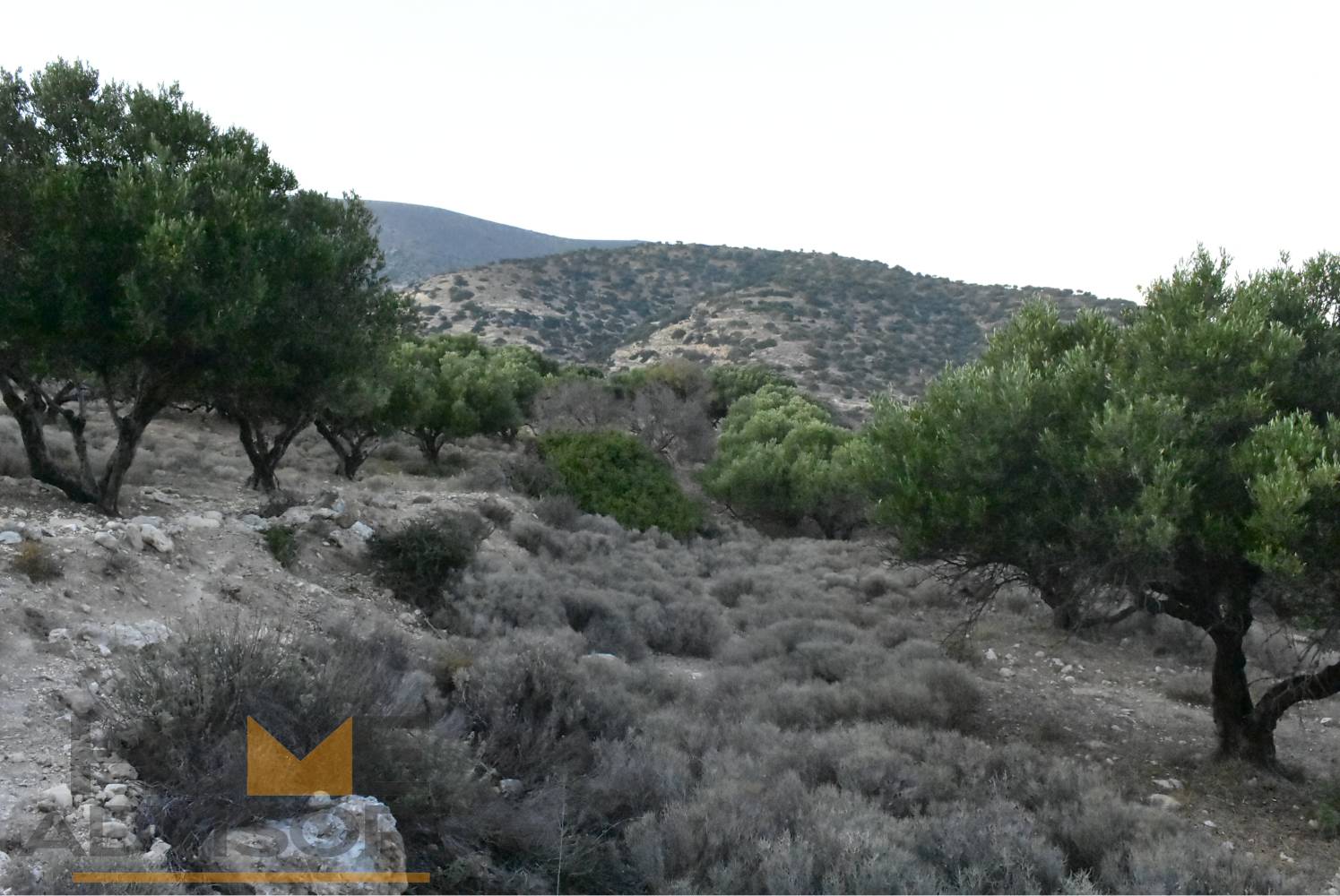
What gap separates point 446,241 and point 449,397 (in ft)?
305

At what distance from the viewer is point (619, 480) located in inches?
953

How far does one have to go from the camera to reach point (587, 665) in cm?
1009

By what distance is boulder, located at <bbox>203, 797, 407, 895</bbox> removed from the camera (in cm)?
462

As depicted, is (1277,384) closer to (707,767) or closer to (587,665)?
(707,767)

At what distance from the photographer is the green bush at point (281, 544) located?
11148mm

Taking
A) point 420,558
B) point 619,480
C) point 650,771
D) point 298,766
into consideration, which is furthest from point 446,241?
point 298,766

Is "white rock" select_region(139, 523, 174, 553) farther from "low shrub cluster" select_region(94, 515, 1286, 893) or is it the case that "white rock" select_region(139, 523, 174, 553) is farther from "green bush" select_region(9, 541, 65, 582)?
"low shrub cluster" select_region(94, 515, 1286, 893)

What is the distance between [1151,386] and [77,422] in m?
13.1

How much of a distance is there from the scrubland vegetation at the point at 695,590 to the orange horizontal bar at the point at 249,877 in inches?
8.0

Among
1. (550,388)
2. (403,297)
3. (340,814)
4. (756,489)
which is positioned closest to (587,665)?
(340,814)

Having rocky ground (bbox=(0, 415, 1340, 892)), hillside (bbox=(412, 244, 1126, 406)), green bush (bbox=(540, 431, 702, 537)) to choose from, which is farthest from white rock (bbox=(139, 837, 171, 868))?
hillside (bbox=(412, 244, 1126, 406))

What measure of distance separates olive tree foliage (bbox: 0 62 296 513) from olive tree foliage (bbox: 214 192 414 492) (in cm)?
59

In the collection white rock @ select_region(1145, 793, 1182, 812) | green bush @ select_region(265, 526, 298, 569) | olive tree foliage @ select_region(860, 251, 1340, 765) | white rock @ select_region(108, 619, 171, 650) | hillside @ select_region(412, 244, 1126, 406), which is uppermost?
hillside @ select_region(412, 244, 1126, 406)

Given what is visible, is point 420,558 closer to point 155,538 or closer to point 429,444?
point 155,538
